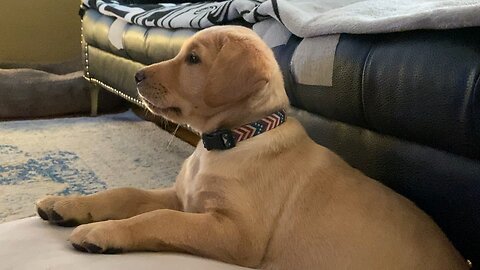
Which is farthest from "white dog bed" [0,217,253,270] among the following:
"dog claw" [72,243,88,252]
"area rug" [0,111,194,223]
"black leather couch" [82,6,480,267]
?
"area rug" [0,111,194,223]

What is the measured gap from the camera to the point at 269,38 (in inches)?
64.0

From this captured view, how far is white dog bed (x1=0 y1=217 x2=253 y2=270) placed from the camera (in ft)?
3.23

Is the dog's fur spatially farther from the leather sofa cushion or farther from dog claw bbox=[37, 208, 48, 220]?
the leather sofa cushion

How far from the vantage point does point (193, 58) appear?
1.31m

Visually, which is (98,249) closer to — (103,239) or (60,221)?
(103,239)

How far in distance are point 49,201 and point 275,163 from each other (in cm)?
44

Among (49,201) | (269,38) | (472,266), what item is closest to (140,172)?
(269,38)

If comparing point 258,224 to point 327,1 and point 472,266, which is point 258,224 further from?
point 327,1

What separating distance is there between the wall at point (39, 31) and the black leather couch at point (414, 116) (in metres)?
3.29

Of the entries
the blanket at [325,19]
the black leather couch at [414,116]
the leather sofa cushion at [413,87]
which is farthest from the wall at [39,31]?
the leather sofa cushion at [413,87]

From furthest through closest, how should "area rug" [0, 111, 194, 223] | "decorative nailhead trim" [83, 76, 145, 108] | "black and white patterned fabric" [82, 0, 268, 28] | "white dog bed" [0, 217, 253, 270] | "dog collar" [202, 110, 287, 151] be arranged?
"decorative nailhead trim" [83, 76, 145, 108] → "area rug" [0, 111, 194, 223] → "black and white patterned fabric" [82, 0, 268, 28] → "dog collar" [202, 110, 287, 151] → "white dog bed" [0, 217, 253, 270]

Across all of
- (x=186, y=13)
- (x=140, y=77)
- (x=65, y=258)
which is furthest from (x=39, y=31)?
(x=65, y=258)

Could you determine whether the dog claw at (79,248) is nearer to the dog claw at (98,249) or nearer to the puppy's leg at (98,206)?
the dog claw at (98,249)

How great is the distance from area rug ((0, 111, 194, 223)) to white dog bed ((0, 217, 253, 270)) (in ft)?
2.38
